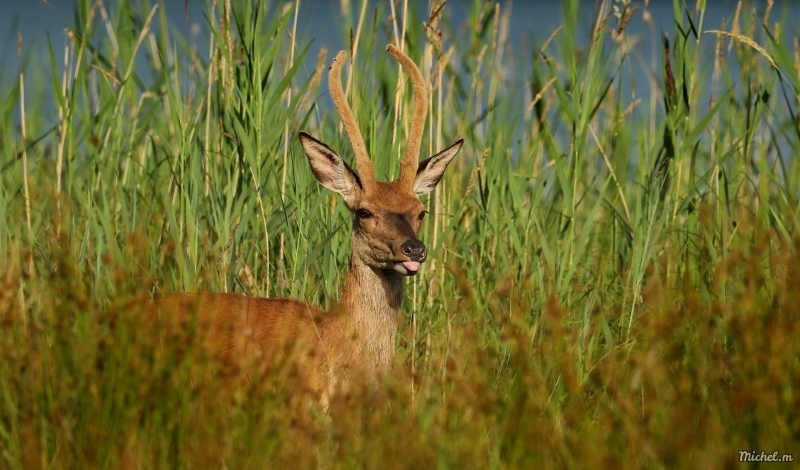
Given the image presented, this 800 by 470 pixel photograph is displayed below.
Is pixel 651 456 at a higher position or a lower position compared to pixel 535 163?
lower

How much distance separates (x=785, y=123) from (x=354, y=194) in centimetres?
220

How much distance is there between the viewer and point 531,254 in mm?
5562

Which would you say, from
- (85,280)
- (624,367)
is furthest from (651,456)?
(85,280)

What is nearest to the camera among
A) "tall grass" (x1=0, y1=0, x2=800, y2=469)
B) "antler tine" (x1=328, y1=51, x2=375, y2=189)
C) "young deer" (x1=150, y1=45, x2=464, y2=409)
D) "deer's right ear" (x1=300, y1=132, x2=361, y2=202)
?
"tall grass" (x1=0, y1=0, x2=800, y2=469)

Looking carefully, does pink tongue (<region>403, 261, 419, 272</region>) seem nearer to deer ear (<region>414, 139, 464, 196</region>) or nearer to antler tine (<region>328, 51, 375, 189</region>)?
antler tine (<region>328, 51, 375, 189</region>)

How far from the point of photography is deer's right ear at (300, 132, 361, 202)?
5203 millimetres

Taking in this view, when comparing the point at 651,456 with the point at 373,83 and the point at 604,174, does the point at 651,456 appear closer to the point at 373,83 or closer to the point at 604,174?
the point at 373,83

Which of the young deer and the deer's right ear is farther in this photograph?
the deer's right ear

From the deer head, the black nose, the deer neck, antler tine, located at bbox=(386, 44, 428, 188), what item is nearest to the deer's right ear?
the deer head

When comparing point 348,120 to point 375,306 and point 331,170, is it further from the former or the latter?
point 375,306

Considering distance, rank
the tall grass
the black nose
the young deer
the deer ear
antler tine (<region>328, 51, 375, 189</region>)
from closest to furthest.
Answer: the tall grass → the young deer → the black nose → antler tine (<region>328, 51, 375, 189</region>) → the deer ear

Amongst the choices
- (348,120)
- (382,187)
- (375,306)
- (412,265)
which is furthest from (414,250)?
(348,120)

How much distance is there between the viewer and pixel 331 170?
5.25 m

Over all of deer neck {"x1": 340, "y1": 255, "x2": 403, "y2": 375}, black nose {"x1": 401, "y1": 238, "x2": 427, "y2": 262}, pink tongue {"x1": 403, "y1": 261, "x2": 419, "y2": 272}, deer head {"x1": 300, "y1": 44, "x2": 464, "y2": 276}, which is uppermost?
deer head {"x1": 300, "y1": 44, "x2": 464, "y2": 276}
